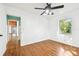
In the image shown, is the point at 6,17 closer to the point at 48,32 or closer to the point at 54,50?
the point at 48,32

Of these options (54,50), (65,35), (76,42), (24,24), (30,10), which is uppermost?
(30,10)

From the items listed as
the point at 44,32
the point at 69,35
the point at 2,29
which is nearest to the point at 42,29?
the point at 44,32

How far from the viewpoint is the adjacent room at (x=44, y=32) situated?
1461mm

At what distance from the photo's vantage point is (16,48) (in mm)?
1649

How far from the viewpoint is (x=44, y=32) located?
1635 mm

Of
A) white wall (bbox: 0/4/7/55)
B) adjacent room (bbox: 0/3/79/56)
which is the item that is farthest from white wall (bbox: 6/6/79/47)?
white wall (bbox: 0/4/7/55)

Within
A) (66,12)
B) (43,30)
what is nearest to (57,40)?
(43,30)

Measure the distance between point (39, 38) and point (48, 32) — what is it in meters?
0.20

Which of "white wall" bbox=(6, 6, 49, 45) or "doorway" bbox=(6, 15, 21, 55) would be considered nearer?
"doorway" bbox=(6, 15, 21, 55)

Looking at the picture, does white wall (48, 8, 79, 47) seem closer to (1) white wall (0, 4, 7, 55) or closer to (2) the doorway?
(2) the doorway

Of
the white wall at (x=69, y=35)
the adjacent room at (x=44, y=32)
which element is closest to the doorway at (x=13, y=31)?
the adjacent room at (x=44, y=32)

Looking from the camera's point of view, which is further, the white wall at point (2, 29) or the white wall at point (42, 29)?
the white wall at point (42, 29)

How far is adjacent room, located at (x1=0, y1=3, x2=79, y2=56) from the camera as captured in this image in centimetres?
146

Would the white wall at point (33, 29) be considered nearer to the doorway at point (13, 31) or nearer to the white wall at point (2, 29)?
the doorway at point (13, 31)
